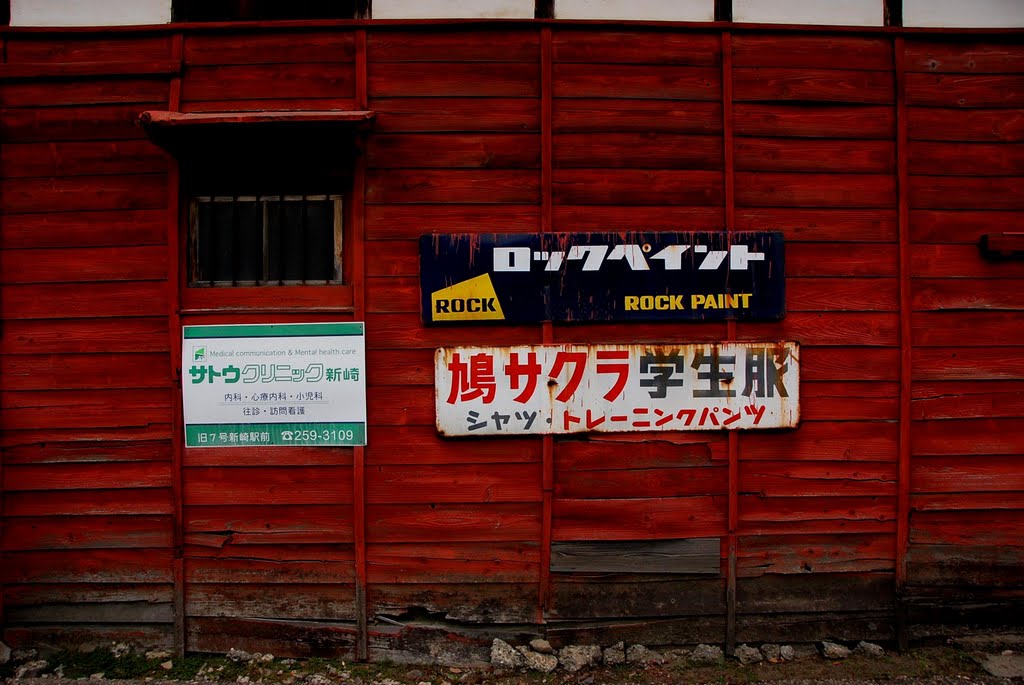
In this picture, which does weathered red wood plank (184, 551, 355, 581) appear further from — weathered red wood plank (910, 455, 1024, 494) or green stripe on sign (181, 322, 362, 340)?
weathered red wood plank (910, 455, 1024, 494)

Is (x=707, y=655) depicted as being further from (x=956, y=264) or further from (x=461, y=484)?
(x=956, y=264)

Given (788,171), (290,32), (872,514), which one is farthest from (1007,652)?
(290,32)

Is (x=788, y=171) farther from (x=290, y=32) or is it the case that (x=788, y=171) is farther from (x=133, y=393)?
(x=133, y=393)

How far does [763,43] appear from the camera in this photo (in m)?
4.33

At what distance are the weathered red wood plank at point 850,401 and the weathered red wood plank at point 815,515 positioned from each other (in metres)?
0.62

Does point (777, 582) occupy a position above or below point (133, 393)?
below

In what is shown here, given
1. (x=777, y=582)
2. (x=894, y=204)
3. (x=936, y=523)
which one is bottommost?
(x=777, y=582)

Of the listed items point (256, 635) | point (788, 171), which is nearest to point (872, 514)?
point (788, 171)

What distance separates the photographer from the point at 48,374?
4273mm

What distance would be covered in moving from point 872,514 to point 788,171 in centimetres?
266

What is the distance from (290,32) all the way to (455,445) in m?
3.31

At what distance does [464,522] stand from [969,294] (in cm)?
417

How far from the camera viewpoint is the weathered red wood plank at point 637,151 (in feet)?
14.1

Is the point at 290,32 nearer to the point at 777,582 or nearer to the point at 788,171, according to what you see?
the point at 788,171
